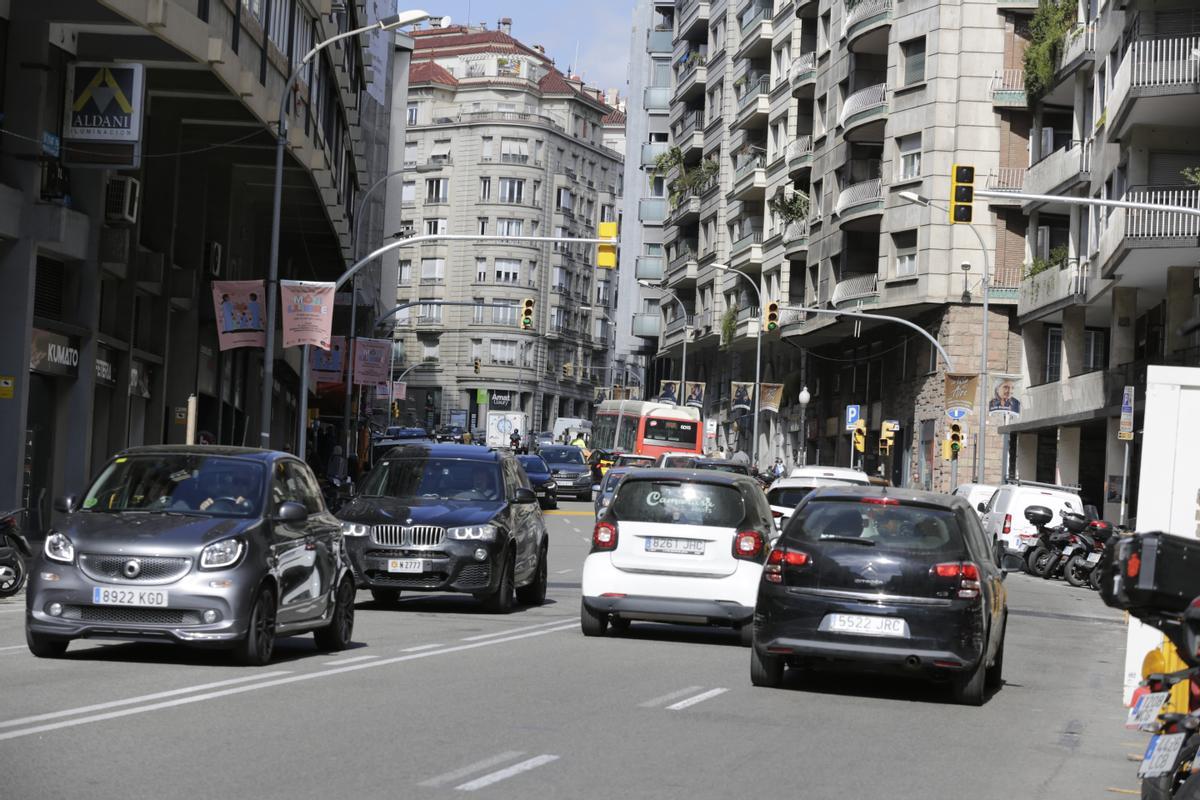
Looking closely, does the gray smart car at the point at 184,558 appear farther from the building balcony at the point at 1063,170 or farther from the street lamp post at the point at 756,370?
the street lamp post at the point at 756,370

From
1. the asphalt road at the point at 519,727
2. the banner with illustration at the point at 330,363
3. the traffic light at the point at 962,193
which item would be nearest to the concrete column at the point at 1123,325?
the traffic light at the point at 962,193

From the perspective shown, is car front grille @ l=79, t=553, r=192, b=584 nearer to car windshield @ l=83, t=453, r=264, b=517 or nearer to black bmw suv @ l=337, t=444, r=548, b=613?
car windshield @ l=83, t=453, r=264, b=517

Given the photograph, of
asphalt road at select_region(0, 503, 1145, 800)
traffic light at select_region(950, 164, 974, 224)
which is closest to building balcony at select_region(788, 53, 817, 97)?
traffic light at select_region(950, 164, 974, 224)

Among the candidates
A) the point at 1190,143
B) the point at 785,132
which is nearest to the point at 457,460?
the point at 1190,143

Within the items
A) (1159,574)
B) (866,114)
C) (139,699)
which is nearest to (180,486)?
(139,699)

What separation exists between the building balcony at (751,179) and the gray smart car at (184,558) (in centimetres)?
6667

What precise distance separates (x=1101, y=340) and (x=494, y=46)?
102 m

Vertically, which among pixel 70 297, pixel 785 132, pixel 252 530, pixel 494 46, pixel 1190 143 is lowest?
pixel 252 530

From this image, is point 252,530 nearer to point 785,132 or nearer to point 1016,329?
point 1016,329

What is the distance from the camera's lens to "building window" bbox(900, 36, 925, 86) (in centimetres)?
6181

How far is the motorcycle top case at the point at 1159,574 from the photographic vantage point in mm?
8234

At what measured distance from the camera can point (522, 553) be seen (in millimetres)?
20922

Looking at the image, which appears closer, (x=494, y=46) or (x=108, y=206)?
(x=108, y=206)

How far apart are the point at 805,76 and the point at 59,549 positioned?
6260 cm
